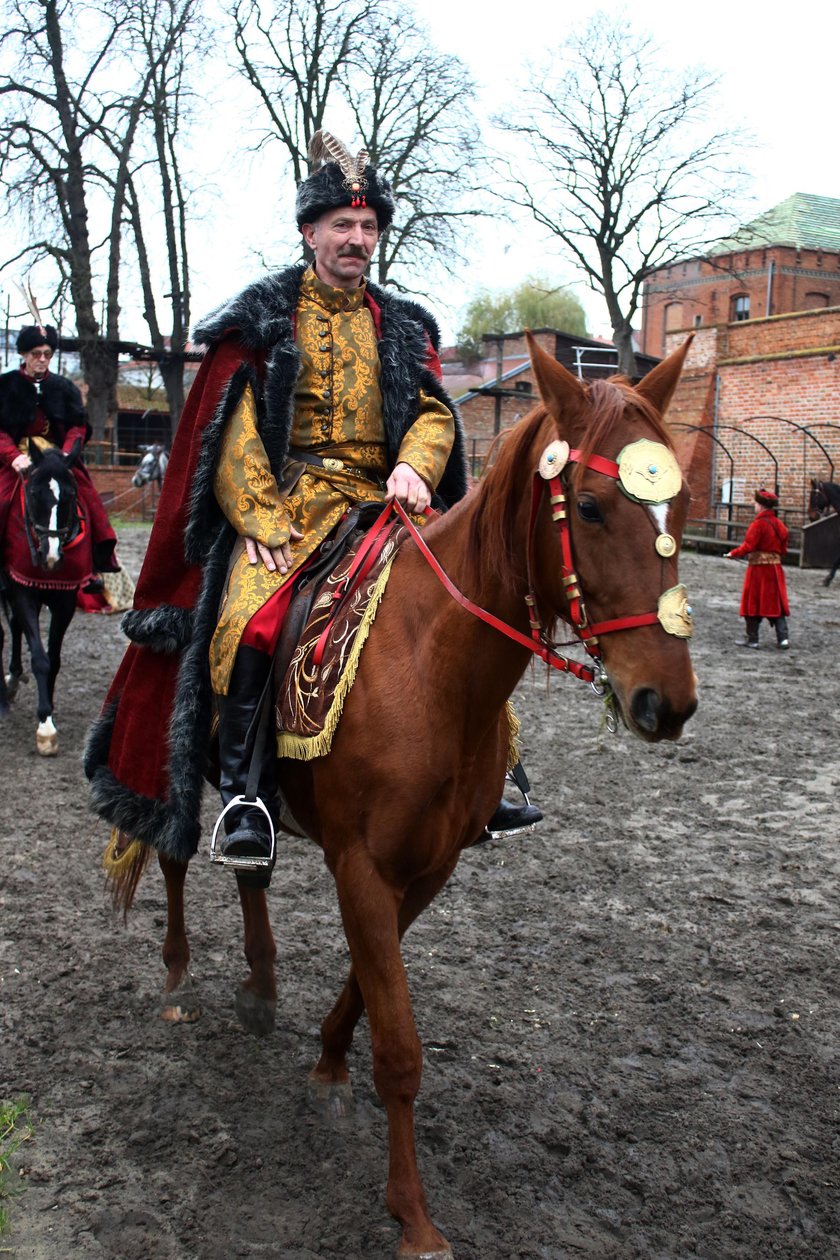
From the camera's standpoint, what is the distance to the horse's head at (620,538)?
2.23 meters

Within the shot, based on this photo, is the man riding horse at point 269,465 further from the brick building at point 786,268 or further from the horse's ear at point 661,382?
the brick building at point 786,268

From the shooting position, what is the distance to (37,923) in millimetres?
4656

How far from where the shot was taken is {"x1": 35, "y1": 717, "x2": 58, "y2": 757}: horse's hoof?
7.37 meters

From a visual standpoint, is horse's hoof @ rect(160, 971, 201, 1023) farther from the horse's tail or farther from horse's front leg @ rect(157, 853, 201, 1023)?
the horse's tail

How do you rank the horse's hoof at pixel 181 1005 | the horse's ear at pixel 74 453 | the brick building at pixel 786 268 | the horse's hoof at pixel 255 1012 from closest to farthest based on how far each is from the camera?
the horse's hoof at pixel 255 1012, the horse's hoof at pixel 181 1005, the horse's ear at pixel 74 453, the brick building at pixel 786 268

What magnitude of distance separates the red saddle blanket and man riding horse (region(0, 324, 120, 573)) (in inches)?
202

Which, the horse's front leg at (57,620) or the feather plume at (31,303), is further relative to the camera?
the horse's front leg at (57,620)

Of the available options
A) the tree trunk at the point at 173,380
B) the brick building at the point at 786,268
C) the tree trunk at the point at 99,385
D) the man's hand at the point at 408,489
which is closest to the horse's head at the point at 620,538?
the man's hand at the point at 408,489

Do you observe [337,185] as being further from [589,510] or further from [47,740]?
[47,740]

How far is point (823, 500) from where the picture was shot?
858 inches

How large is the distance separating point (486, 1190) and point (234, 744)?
4.68 ft

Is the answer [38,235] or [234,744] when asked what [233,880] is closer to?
[234,744]

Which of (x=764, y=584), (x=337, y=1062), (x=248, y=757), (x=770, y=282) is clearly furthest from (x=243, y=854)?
(x=770, y=282)

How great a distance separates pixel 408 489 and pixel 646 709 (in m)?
1.22
